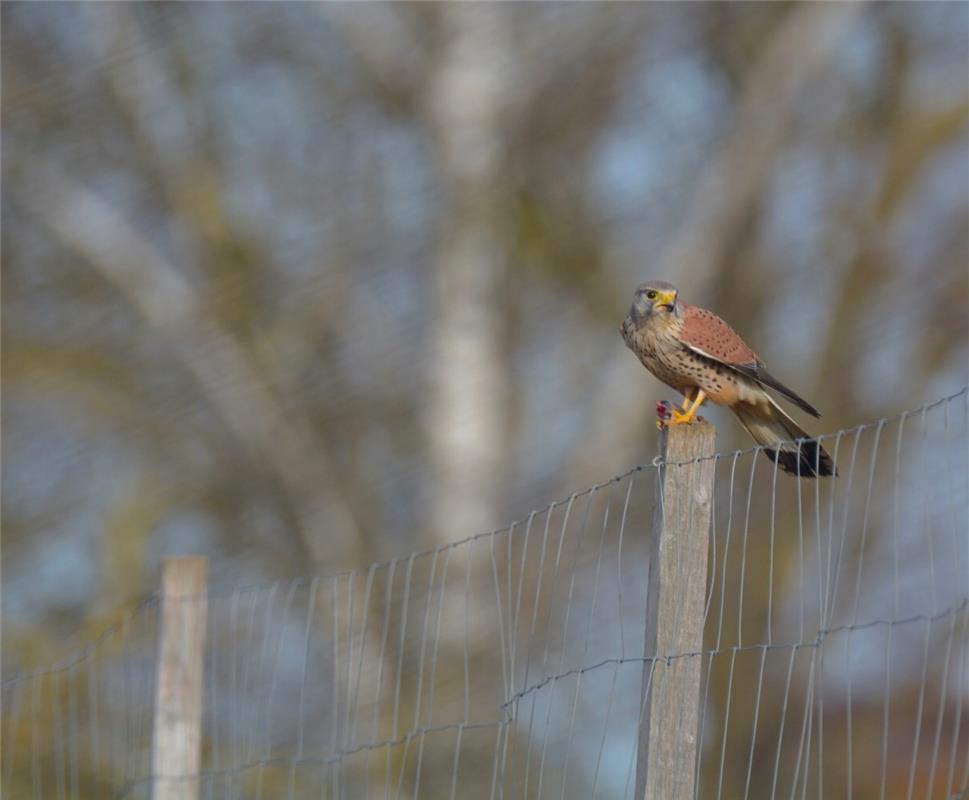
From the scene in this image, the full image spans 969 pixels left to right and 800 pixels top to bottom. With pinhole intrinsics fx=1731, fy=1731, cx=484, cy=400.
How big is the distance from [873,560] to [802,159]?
2.88 meters

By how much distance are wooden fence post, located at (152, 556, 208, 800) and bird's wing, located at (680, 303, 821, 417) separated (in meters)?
1.36

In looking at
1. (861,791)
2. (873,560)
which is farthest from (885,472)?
(861,791)

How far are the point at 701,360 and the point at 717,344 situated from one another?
57mm

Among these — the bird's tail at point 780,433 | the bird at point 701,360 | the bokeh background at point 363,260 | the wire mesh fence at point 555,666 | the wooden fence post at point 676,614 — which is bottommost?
the wooden fence post at point 676,614

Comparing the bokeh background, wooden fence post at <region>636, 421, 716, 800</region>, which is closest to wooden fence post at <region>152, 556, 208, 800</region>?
wooden fence post at <region>636, 421, 716, 800</region>

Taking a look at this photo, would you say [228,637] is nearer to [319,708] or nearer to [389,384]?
[319,708]

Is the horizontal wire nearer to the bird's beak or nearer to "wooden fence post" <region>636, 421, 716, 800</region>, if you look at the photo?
"wooden fence post" <region>636, 421, 716, 800</region>

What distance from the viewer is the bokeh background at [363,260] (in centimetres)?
1012

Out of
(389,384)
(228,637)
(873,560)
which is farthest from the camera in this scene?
(389,384)

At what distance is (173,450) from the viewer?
1053 cm

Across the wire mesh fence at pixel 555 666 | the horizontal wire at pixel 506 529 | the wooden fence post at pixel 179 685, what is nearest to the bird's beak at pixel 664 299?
the horizontal wire at pixel 506 529

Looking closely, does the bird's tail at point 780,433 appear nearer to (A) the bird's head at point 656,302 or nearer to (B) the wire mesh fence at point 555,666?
(A) the bird's head at point 656,302

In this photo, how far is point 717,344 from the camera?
4.37 metres

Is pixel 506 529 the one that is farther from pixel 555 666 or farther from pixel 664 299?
pixel 555 666
